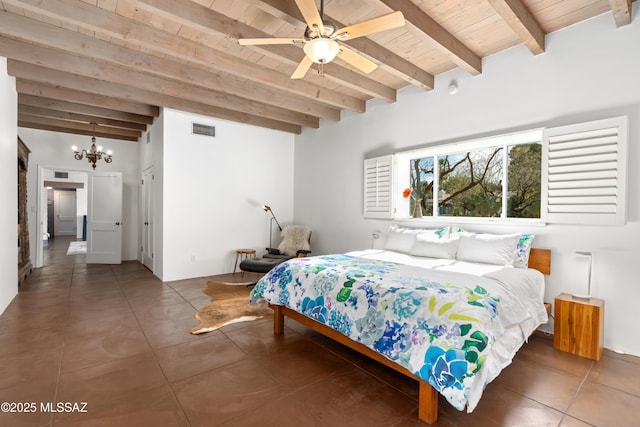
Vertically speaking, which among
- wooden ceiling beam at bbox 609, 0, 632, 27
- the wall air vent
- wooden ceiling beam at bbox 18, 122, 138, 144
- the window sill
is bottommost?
the window sill

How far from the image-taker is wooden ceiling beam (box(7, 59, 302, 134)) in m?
3.75

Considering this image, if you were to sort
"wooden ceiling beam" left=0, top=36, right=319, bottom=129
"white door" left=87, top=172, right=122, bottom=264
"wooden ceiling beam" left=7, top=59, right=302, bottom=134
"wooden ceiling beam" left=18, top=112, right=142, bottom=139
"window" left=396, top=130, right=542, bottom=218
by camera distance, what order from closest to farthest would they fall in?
"wooden ceiling beam" left=0, top=36, right=319, bottom=129 → "window" left=396, top=130, right=542, bottom=218 → "wooden ceiling beam" left=7, top=59, right=302, bottom=134 → "wooden ceiling beam" left=18, top=112, right=142, bottom=139 → "white door" left=87, top=172, right=122, bottom=264

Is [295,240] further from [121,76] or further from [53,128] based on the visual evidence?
[53,128]

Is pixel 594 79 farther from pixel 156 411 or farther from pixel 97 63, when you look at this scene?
pixel 97 63

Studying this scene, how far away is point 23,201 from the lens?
5.29 metres

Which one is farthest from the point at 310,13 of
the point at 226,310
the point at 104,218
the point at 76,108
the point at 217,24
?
the point at 104,218

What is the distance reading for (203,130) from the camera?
18.0ft

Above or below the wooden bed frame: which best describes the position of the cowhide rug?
below

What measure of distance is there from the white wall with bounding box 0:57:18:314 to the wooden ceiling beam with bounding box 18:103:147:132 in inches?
52.9

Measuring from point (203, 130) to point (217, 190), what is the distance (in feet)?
3.58

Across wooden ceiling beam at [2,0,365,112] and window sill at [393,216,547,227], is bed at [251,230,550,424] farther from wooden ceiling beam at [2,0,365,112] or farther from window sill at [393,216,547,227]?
wooden ceiling beam at [2,0,365,112]

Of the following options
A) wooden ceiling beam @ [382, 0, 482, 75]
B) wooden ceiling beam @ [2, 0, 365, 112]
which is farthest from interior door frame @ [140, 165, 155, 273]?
wooden ceiling beam @ [382, 0, 482, 75]

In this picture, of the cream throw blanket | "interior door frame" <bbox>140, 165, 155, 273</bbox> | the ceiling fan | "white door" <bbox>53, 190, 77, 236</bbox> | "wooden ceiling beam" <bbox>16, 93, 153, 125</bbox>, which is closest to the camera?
the ceiling fan

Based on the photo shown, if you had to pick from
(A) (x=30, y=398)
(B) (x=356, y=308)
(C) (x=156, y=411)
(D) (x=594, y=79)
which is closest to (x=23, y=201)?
(A) (x=30, y=398)
